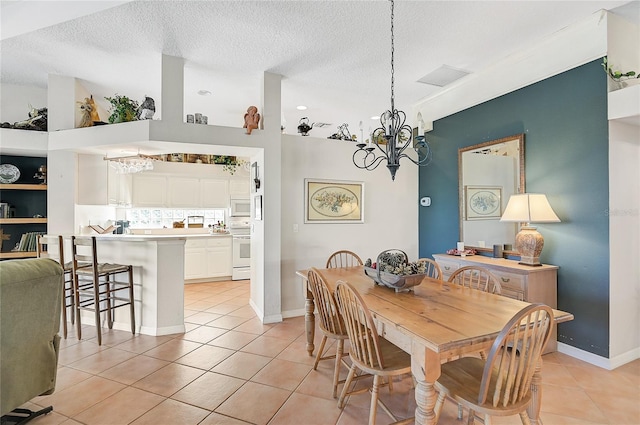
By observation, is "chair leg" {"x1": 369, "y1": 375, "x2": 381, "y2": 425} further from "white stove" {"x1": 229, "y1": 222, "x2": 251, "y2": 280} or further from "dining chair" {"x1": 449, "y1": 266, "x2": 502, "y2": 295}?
Result: "white stove" {"x1": 229, "y1": 222, "x2": 251, "y2": 280}

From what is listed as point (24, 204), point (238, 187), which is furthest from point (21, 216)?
point (238, 187)

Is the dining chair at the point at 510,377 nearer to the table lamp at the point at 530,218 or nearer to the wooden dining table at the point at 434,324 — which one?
the wooden dining table at the point at 434,324

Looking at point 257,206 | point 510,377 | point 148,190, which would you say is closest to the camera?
point 510,377

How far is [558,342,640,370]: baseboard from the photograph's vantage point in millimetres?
2770

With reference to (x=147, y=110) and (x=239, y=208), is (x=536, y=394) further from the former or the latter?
(x=239, y=208)

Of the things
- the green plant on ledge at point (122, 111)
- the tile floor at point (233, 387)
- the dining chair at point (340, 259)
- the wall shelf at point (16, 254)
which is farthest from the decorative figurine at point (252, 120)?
the wall shelf at point (16, 254)

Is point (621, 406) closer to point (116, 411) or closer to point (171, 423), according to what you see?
point (171, 423)

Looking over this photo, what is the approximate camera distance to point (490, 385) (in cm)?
163

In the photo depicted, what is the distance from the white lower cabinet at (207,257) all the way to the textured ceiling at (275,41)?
2.74m

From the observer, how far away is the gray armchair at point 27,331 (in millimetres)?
1859

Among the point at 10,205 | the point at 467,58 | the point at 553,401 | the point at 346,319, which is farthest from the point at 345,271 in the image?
the point at 10,205

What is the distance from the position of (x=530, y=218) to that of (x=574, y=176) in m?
0.58

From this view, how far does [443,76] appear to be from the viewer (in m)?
3.96

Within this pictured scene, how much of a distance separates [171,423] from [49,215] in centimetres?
339
